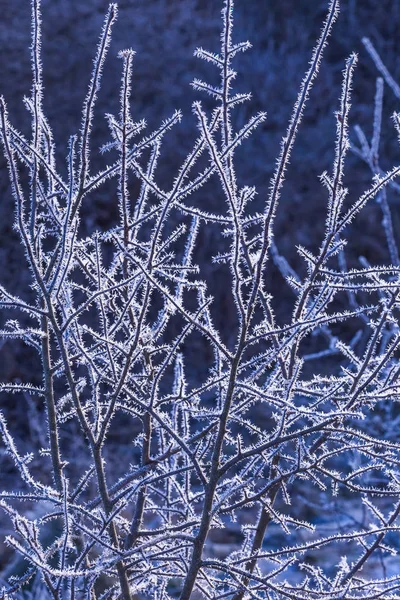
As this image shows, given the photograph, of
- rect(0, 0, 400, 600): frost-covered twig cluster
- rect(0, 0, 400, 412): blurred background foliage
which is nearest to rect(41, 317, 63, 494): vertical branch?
rect(0, 0, 400, 600): frost-covered twig cluster

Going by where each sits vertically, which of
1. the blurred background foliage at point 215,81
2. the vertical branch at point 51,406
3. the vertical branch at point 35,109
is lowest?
the vertical branch at point 51,406

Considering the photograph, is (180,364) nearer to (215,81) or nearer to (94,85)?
(94,85)

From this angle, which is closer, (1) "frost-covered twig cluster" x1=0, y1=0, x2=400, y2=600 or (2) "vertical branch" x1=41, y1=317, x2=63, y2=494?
(1) "frost-covered twig cluster" x1=0, y1=0, x2=400, y2=600

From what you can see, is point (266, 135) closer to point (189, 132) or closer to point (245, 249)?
point (189, 132)

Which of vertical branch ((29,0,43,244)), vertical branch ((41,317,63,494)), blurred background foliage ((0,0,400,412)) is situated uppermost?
blurred background foliage ((0,0,400,412))

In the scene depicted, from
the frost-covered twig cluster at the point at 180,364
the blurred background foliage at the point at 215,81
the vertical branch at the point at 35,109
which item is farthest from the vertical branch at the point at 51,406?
the blurred background foliage at the point at 215,81

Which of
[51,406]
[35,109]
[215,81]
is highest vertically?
[215,81]

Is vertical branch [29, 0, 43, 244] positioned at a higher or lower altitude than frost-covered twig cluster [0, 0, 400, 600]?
higher

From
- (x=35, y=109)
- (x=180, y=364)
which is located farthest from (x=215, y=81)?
(x=35, y=109)

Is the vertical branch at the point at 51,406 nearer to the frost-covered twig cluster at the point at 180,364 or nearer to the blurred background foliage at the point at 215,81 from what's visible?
the frost-covered twig cluster at the point at 180,364

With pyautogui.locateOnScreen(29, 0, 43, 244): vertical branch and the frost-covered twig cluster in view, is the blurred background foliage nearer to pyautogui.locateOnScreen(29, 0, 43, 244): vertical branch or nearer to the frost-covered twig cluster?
the frost-covered twig cluster

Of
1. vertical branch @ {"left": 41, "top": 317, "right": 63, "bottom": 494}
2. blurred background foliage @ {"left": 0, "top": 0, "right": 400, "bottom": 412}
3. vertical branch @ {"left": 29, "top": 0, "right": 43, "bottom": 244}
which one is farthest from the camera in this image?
blurred background foliage @ {"left": 0, "top": 0, "right": 400, "bottom": 412}

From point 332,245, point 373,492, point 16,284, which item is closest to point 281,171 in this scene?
point 332,245
